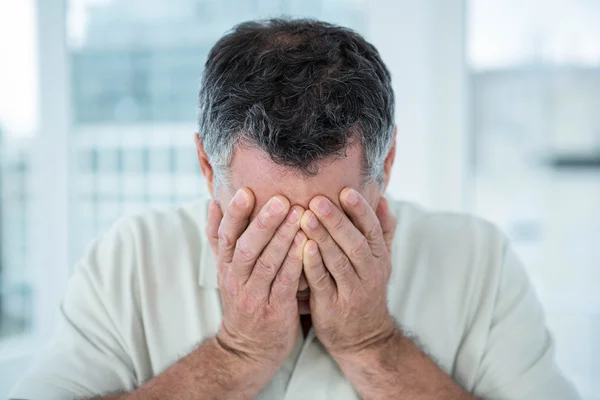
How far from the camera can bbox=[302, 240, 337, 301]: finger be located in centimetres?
98

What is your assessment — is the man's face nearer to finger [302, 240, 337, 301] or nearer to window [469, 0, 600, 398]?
finger [302, 240, 337, 301]

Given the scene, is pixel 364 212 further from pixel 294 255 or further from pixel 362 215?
pixel 294 255

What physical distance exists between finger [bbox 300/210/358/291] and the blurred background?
1.21m

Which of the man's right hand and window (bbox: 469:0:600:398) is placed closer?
the man's right hand

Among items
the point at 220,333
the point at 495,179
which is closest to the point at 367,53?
the point at 220,333

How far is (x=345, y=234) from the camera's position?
38.5 inches

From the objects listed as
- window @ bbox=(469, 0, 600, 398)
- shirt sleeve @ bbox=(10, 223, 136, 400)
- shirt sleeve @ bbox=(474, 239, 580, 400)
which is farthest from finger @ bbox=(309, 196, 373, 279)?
window @ bbox=(469, 0, 600, 398)

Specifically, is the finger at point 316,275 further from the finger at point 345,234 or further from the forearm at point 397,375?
the forearm at point 397,375

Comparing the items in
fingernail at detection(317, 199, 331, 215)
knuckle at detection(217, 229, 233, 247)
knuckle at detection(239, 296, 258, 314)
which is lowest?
knuckle at detection(239, 296, 258, 314)

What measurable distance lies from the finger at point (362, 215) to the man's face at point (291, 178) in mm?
19

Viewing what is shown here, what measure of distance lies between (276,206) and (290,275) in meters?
0.13

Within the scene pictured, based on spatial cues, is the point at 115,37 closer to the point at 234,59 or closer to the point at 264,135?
the point at 234,59

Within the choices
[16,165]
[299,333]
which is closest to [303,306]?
[299,333]

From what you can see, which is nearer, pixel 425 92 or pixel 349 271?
pixel 349 271
